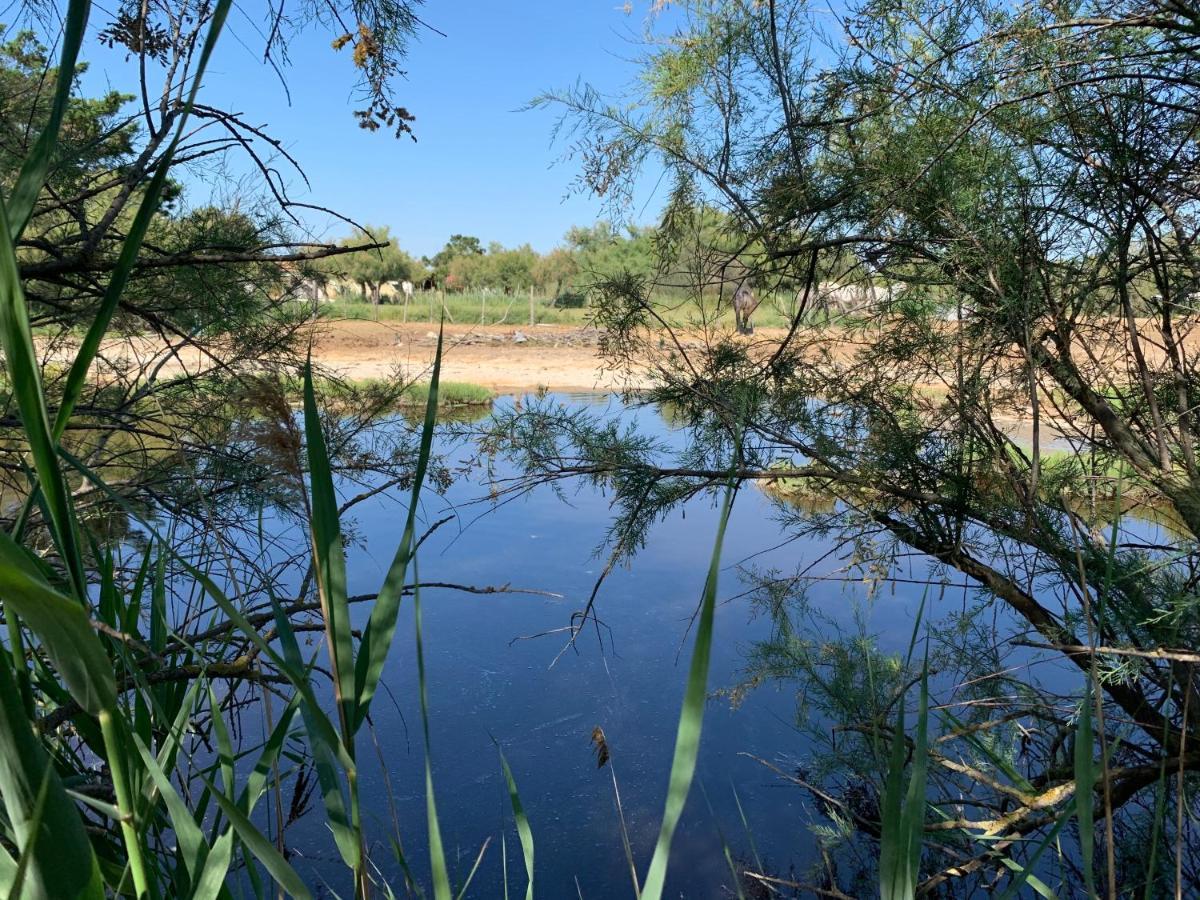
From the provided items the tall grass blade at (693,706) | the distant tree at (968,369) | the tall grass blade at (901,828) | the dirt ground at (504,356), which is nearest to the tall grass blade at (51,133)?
the tall grass blade at (693,706)

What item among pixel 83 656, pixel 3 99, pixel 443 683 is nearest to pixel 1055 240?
pixel 83 656

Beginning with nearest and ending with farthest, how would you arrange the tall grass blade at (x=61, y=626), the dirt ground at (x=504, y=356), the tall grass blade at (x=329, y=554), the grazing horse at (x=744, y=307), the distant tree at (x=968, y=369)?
the tall grass blade at (x=61, y=626)
the tall grass blade at (x=329, y=554)
the distant tree at (x=968, y=369)
the grazing horse at (x=744, y=307)
the dirt ground at (x=504, y=356)

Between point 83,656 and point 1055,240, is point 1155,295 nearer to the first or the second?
point 1055,240

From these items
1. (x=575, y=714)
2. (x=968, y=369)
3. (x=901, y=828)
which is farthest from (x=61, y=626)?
(x=575, y=714)

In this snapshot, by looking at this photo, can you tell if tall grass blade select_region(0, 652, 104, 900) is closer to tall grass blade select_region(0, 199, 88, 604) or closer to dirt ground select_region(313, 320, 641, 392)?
tall grass blade select_region(0, 199, 88, 604)

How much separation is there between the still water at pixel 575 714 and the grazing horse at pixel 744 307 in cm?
36

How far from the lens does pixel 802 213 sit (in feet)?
7.08

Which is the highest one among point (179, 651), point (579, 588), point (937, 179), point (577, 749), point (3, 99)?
point (3, 99)

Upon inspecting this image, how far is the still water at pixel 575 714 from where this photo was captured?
2.81m

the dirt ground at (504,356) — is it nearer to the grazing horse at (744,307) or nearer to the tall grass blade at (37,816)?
the grazing horse at (744,307)

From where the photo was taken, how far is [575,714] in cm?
354

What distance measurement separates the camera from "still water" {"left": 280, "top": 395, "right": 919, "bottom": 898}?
281 cm

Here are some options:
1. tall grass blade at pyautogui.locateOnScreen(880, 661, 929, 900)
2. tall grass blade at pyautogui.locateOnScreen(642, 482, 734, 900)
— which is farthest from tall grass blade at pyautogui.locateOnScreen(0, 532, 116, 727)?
tall grass blade at pyautogui.locateOnScreen(880, 661, 929, 900)

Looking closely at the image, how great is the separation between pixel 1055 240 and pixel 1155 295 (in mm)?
319
